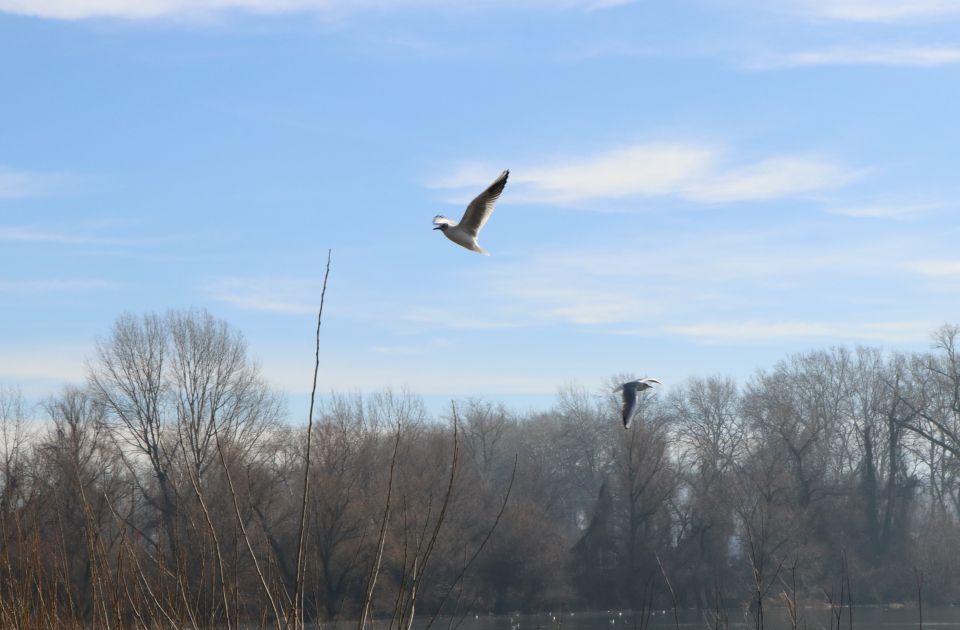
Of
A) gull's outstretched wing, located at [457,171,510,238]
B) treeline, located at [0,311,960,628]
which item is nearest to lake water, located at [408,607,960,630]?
treeline, located at [0,311,960,628]

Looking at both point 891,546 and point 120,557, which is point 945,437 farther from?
point 120,557

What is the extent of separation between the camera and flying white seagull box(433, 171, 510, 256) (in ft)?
23.4

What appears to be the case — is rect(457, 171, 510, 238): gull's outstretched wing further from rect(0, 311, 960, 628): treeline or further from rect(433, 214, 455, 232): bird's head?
rect(0, 311, 960, 628): treeline

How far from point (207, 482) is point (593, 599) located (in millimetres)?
16595

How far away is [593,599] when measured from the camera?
44312mm

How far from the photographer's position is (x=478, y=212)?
7242 mm

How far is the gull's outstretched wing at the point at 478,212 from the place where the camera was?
7207mm

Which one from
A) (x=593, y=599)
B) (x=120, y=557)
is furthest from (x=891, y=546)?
(x=120, y=557)

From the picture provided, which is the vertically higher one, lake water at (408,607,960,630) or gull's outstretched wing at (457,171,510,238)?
gull's outstretched wing at (457,171,510,238)

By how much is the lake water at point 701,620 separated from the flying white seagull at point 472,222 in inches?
1082

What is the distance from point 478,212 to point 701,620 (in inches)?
1394

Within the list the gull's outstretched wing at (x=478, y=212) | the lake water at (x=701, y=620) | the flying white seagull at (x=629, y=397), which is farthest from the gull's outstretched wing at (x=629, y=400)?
the lake water at (x=701, y=620)

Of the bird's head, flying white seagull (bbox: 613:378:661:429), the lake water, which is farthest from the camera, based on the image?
the lake water

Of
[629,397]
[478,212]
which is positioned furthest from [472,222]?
[629,397]
